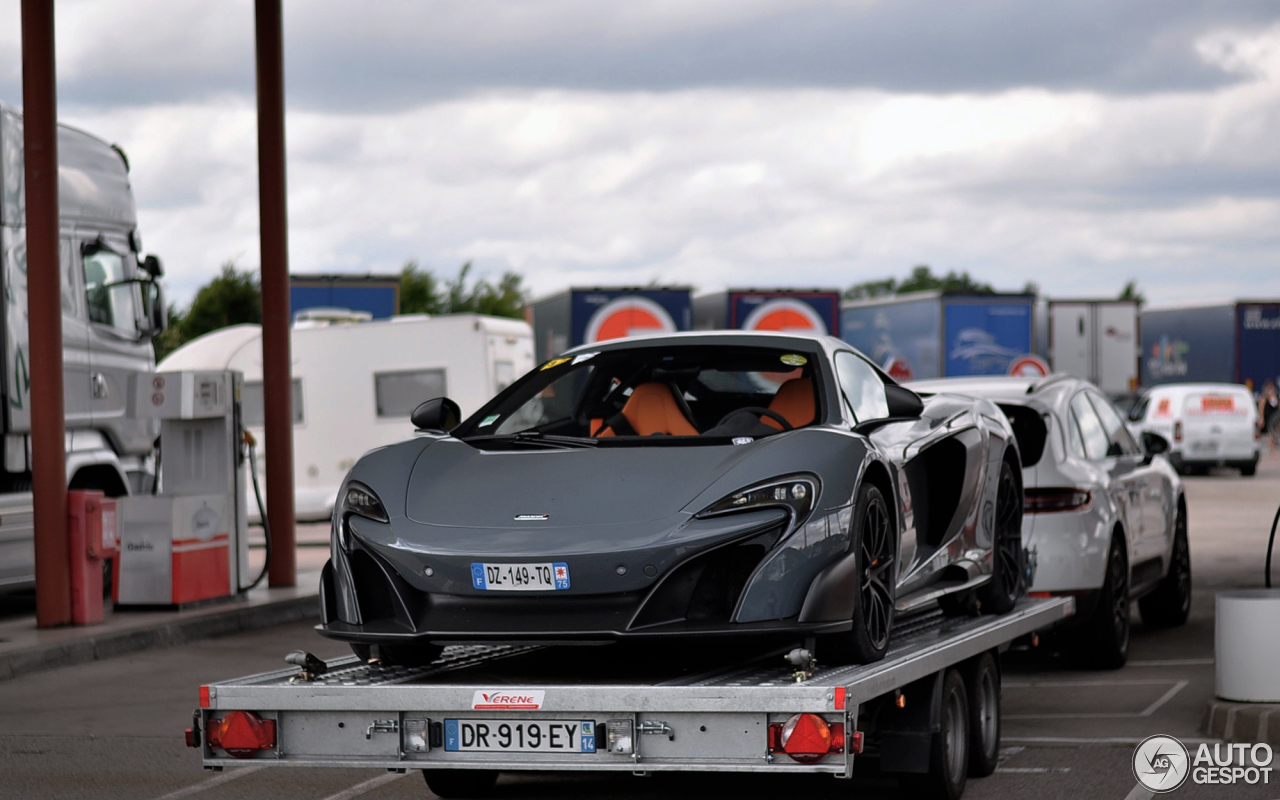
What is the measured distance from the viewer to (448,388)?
22.0 meters

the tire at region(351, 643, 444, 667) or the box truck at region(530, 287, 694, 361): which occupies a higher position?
the box truck at region(530, 287, 694, 361)

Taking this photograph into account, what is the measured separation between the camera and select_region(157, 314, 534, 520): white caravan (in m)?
22.0

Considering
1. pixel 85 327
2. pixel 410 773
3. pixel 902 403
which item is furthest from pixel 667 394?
pixel 85 327

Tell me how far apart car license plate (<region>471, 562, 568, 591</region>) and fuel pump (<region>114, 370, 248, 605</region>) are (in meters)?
7.91

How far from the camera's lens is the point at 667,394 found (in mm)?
7035

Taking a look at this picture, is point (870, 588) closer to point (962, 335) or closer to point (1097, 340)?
point (962, 335)

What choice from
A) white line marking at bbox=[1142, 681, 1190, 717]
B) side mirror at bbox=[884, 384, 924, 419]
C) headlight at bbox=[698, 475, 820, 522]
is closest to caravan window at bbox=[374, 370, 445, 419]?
white line marking at bbox=[1142, 681, 1190, 717]

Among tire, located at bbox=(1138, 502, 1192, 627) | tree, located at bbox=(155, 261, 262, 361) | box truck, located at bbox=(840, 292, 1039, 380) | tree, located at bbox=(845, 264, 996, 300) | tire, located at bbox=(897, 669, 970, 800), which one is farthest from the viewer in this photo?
tree, located at bbox=(845, 264, 996, 300)

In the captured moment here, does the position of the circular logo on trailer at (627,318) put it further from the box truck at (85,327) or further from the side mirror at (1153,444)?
the side mirror at (1153,444)

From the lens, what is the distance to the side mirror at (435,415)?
6695 millimetres

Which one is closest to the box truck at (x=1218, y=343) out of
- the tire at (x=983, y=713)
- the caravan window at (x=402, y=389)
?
the caravan window at (x=402, y=389)

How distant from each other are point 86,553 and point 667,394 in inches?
264

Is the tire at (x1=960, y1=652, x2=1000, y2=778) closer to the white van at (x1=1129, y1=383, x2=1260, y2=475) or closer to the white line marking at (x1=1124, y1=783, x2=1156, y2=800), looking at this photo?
the white line marking at (x1=1124, y1=783, x2=1156, y2=800)

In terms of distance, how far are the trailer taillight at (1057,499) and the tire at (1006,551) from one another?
116cm
